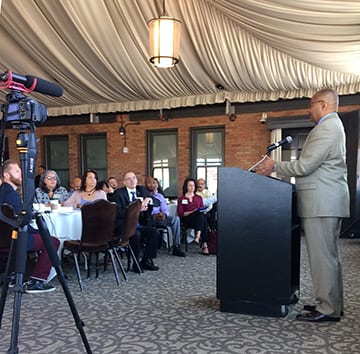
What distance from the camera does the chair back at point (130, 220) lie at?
4.46 meters

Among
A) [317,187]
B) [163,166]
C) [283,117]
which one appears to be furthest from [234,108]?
[317,187]

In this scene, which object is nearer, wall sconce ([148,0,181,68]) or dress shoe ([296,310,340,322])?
dress shoe ([296,310,340,322])

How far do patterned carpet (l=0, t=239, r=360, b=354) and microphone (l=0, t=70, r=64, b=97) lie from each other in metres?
1.59

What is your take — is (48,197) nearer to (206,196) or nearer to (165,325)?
(206,196)

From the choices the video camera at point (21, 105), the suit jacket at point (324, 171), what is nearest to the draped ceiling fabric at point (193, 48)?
the suit jacket at point (324, 171)

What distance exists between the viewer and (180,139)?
9211mm

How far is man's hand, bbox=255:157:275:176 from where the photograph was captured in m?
3.08

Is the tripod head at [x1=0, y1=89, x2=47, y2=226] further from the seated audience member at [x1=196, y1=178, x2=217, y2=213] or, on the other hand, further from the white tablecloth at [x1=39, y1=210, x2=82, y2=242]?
the seated audience member at [x1=196, y1=178, x2=217, y2=213]

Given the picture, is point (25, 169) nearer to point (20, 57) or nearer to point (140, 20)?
point (140, 20)

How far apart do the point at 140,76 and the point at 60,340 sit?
583 centimetres

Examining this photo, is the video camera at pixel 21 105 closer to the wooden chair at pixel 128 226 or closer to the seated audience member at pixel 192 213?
the wooden chair at pixel 128 226

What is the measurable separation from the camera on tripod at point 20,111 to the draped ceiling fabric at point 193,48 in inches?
118

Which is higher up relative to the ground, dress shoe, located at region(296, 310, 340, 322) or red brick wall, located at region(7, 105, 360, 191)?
red brick wall, located at region(7, 105, 360, 191)

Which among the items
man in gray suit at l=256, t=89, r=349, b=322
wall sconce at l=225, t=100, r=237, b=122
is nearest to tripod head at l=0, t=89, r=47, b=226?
man in gray suit at l=256, t=89, r=349, b=322
